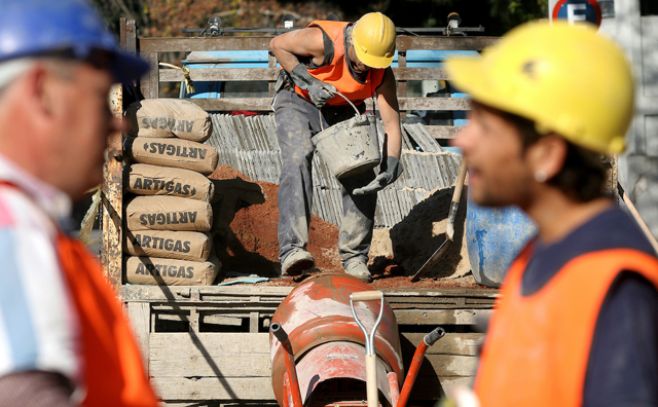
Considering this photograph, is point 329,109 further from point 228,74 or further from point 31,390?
point 31,390

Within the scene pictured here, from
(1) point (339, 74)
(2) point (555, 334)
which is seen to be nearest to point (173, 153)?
(1) point (339, 74)

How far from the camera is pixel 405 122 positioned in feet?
38.2

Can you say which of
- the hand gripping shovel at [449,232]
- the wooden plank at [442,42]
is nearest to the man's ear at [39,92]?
the hand gripping shovel at [449,232]

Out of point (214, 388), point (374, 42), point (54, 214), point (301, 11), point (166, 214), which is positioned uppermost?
point (54, 214)

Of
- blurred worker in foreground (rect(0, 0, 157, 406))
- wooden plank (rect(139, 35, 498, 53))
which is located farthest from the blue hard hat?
wooden plank (rect(139, 35, 498, 53))

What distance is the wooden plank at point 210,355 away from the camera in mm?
6879

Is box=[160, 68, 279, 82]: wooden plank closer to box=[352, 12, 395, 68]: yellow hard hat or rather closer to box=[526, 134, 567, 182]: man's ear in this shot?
box=[352, 12, 395, 68]: yellow hard hat

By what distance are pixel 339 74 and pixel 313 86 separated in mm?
326

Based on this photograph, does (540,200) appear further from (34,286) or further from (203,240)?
(203,240)

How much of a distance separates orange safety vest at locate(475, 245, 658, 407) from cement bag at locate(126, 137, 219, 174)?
213 inches

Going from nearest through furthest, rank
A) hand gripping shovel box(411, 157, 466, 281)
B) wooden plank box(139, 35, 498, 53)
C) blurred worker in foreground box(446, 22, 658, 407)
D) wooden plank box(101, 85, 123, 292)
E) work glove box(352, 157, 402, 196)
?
blurred worker in foreground box(446, 22, 658, 407) → wooden plank box(101, 85, 123, 292) → work glove box(352, 157, 402, 196) → hand gripping shovel box(411, 157, 466, 281) → wooden plank box(139, 35, 498, 53)

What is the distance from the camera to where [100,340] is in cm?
182

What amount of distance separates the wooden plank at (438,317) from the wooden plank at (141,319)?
149 centimetres

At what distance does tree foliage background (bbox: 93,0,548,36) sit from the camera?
1836 centimetres
